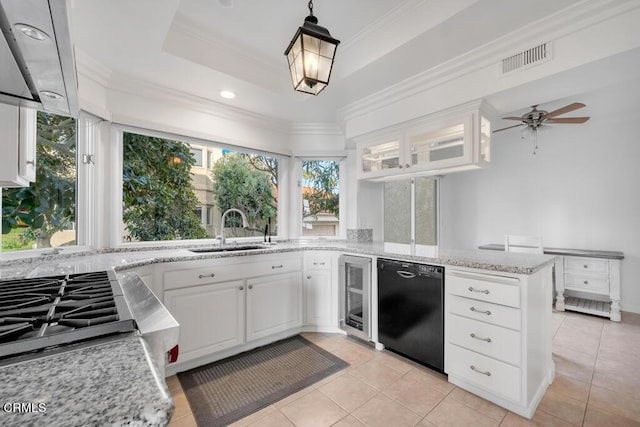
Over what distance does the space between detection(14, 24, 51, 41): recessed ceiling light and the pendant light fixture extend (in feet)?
3.20

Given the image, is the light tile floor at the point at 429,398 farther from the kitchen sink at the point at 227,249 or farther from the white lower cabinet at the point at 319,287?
the kitchen sink at the point at 227,249

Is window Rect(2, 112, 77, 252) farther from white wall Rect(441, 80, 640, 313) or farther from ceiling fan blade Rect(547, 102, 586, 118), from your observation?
white wall Rect(441, 80, 640, 313)

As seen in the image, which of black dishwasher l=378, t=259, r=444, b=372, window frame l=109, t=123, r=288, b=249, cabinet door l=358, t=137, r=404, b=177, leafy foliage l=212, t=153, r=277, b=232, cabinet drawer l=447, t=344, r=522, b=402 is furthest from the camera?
leafy foliage l=212, t=153, r=277, b=232

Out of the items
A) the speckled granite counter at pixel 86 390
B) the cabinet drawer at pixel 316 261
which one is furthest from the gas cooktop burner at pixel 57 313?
the cabinet drawer at pixel 316 261

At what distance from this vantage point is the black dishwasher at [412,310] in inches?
82.4

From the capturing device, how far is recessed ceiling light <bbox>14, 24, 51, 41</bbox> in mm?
640

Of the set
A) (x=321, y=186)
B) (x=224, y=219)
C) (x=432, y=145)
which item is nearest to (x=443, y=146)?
(x=432, y=145)

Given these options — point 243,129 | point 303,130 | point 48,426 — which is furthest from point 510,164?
point 48,426

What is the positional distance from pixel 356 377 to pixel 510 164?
4199mm

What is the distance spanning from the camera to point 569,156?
395 cm

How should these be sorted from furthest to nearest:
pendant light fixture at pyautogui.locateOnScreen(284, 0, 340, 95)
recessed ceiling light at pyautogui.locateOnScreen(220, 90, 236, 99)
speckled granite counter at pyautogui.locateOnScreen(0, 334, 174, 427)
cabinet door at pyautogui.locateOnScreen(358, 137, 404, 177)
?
cabinet door at pyautogui.locateOnScreen(358, 137, 404, 177)
recessed ceiling light at pyautogui.locateOnScreen(220, 90, 236, 99)
pendant light fixture at pyautogui.locateOnScreen(284, 0, 340, 95)
speckled granite counter at pyautogui.locateOnScreen(0, 334, 174, 427)

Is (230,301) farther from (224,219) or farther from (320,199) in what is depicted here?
(320,199)

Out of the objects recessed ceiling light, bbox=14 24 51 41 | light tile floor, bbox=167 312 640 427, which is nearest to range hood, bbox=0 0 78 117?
recessed ceiling light, bbox=14 24 51 41

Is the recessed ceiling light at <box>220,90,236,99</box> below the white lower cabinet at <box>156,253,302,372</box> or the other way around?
the other way around
